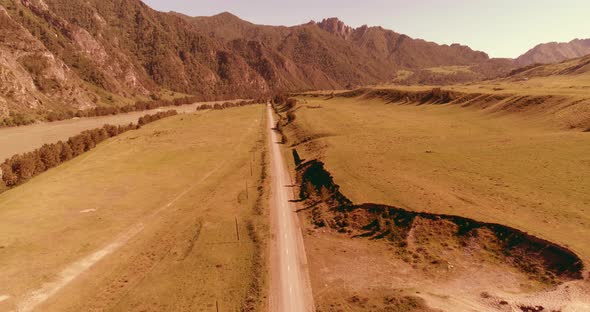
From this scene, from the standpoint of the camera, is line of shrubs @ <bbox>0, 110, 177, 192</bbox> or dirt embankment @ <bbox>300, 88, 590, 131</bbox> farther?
dirt embankment @ <bbox>300, 88, 590, 131</bbox>

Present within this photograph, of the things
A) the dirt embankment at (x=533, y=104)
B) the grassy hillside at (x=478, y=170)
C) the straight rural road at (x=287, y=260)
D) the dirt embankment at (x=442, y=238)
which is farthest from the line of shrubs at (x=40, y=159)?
the dirt embankment at (x=533, y=104)

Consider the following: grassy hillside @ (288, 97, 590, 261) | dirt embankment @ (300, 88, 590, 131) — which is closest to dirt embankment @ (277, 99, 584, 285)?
grassy hillside @ (288, 97, 590, 261)

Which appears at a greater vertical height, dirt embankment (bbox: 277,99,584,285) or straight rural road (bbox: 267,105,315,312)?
dirt embankment (bbox: 277,99,584,285)

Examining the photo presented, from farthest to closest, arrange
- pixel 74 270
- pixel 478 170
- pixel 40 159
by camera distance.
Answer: pixel 40 159 → pixel 478 170 → pixel 74 270

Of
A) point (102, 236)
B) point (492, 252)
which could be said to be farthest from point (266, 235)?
point (492, 252)

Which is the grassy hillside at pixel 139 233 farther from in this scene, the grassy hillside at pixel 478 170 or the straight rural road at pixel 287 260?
the grassy hillside at pixel 478 170

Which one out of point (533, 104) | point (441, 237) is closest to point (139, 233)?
point (441, 237)

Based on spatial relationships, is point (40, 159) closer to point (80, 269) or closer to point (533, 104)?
point (80, 269)

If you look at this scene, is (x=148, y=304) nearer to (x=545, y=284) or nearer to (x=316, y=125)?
(x=545, y=284)

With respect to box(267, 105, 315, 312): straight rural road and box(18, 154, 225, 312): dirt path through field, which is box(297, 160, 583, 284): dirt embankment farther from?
box(18, 154, 225, 312): dirt path through field
